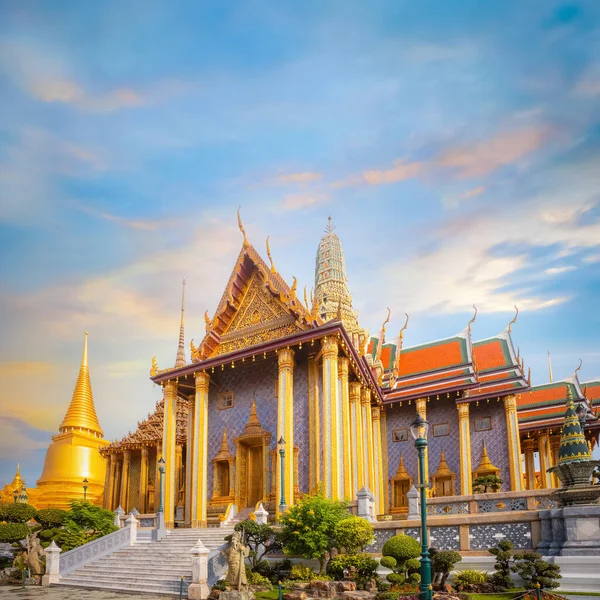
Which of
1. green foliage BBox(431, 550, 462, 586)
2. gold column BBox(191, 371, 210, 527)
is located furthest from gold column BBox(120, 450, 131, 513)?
green foliage BBox(431, 550, 462, 586)

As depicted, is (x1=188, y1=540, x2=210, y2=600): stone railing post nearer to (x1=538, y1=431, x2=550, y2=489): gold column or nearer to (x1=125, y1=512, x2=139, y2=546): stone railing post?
(x1=125, y1=512, x2=139, y2=546): stone railing post

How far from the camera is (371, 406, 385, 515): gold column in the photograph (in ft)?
81.5

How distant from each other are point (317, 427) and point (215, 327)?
552cm

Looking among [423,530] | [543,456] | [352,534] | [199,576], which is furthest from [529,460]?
[423,530]

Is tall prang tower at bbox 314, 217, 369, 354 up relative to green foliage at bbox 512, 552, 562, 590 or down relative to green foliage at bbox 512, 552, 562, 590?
up

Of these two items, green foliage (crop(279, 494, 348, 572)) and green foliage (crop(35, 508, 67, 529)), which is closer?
green foliage (crop(279, 494, 348, 572))

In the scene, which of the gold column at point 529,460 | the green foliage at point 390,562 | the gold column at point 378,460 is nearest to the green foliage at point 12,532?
the green foliage at point 390,562

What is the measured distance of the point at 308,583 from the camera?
1265cm

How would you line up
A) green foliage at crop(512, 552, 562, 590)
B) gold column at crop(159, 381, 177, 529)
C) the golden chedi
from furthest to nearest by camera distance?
the golden chedi, gold column at crop(159, 381, 177, 529), green foliage at crop(512, 552, 562, 590)

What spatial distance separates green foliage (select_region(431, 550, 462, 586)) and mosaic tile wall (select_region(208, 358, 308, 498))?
696cm

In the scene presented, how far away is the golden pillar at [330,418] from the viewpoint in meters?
17.5

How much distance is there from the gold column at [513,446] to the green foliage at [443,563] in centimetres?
1242

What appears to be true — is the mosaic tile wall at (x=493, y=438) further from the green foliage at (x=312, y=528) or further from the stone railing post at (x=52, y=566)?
the stone railing post at (x=52, y=566)

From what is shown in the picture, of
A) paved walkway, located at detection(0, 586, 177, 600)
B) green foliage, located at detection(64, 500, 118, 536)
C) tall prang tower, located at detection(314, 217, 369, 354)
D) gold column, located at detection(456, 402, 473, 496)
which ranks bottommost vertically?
paved walkway, located at detection(0, 586, 177, 600)
